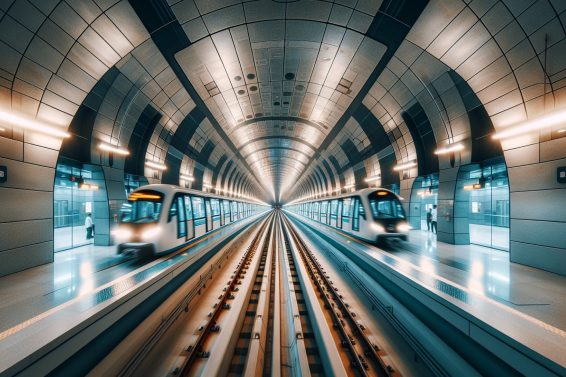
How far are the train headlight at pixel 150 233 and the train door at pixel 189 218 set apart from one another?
5.57 feet

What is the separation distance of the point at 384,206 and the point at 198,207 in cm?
838

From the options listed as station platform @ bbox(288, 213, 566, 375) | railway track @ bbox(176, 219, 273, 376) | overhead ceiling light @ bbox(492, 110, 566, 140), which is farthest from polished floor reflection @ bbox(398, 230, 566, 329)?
railway track @ bbox(176, 219, 273, 376)

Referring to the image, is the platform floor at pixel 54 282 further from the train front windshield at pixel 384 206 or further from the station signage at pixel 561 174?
the station signage at pixel 561 174

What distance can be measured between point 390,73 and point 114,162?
1297 centimetres

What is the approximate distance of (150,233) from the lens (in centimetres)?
639

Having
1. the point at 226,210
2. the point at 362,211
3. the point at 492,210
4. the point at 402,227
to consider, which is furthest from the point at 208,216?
the point at 492,210

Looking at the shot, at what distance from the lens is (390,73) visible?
8.49 meters

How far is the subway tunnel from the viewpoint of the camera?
11.2 ft

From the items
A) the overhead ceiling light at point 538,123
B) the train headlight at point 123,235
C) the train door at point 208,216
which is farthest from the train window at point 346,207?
the train headlight at point 123,235

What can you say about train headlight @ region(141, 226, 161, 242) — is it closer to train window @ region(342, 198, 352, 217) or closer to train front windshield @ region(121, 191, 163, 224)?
train front windshield @ region(121, 191, 163, 224)

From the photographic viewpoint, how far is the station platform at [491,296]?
270 cm

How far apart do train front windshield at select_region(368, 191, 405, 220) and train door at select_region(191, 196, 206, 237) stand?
7.73 meters

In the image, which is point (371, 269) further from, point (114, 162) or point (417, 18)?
point (114, 162)

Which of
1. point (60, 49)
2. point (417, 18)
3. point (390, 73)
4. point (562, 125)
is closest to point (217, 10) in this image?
point (60, 49)
